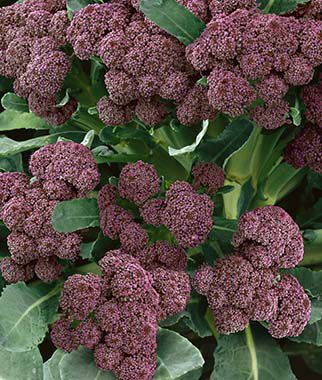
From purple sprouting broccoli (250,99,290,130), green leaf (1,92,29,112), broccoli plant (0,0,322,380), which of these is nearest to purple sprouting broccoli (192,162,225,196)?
broccoli plant (0,0,322,380)

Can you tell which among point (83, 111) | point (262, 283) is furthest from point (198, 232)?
point (83, 111)

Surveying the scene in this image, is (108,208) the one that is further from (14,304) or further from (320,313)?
(320,313)

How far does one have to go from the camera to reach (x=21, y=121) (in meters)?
1.44

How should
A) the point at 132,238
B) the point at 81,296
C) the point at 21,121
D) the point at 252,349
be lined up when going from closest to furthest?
the point at 81,296, the point at 132,238, the point at 252,349, the point at 21,121

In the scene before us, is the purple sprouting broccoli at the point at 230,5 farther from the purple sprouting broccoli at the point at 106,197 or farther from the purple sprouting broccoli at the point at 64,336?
the purple sprouting broccoli at the point at 64,336

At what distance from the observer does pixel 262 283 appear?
1.09 metres

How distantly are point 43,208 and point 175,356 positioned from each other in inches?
11.6

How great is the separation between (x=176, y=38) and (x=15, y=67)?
303 mm

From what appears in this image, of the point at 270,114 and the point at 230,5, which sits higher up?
the point at 230,5

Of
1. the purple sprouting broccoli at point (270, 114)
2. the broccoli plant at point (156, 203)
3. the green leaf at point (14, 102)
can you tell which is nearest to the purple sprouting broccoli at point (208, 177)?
the broccoli plant at point (156, 203)

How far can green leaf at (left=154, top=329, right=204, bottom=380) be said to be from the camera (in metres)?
1.02

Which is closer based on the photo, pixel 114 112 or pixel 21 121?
pixel 114 112

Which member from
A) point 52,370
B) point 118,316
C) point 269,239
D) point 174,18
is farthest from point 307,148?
point 52,370

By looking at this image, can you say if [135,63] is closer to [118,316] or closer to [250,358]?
[118,316]
